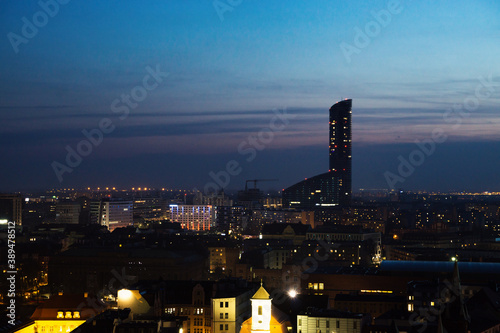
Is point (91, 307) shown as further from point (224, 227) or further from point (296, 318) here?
point (224, 227)

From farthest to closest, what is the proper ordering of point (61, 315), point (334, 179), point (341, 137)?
point (341, 137) < point (334, 179) < point (61, 315)

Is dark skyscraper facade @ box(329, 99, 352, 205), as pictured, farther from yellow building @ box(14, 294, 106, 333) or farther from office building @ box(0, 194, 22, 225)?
yellow building @ box(14, 294, 106, 333)

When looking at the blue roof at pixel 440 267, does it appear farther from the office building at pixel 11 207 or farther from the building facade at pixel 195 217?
the building facade at pixel 195 217

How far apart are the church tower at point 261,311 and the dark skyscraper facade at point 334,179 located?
4458 inches

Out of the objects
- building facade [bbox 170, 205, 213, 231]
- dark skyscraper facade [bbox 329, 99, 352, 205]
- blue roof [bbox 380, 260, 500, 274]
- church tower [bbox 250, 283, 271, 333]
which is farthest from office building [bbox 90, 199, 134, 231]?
church tower [bbox 250, 283, 271, 333]

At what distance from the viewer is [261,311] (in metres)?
21.7

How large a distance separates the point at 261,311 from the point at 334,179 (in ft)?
404

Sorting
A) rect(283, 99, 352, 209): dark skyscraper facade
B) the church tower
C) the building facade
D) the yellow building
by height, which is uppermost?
rect(283, 99, 352, 209): dark skyscraper facade

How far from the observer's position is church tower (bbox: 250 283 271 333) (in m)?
21.5

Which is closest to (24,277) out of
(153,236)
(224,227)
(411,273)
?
(153,236)

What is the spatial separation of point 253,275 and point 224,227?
44.5 m

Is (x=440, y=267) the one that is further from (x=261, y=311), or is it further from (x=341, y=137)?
(x=341, y=137)

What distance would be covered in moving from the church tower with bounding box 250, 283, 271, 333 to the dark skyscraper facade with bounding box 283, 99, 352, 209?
372 feet

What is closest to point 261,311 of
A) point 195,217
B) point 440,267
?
point 440,267
